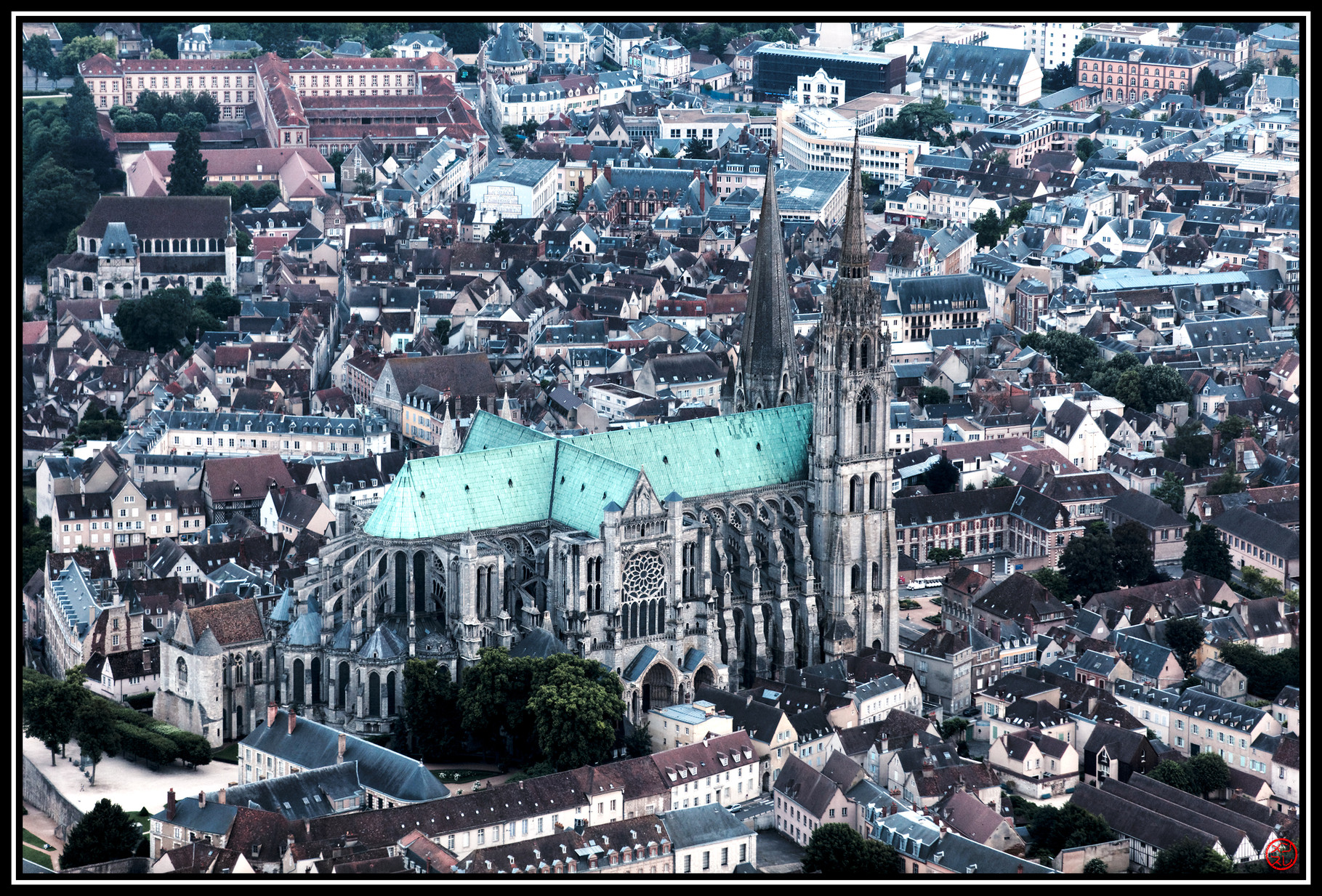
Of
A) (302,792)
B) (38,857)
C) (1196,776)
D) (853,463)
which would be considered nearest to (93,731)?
(38,857)

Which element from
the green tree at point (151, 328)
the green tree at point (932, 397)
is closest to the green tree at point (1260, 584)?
the green tree at point (932, 397)

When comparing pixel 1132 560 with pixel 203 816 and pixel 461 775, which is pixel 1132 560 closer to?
pixel 461 775

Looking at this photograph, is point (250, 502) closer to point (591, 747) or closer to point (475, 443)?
point (475, 443)

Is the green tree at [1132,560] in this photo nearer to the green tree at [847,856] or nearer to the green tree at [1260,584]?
the green tree at [1260,584]

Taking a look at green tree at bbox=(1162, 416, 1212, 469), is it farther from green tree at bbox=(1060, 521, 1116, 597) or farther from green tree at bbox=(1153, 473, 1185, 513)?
green tree at bbox=(1060, 521, 1116, 597)

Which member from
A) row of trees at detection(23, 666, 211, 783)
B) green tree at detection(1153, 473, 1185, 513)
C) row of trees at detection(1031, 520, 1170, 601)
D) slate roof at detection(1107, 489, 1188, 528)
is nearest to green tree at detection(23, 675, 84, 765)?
row of trees at detection(23, 666, 211, 783)

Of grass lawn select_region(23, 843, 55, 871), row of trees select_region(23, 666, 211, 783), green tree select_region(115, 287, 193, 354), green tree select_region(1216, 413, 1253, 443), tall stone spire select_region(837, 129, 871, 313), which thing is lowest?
grass lawn select_region(23, 843, 55, 871)

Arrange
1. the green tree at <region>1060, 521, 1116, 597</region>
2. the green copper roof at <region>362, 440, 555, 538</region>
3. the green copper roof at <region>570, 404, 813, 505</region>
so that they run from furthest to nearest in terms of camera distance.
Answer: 1. the green tree at <region>1060, 521, 1116, 597</region>
2. the green copper roof at <region>570, 404, 813, 505</region>
3. the green copper roof at <region>362, 440, 555, 538</region>
